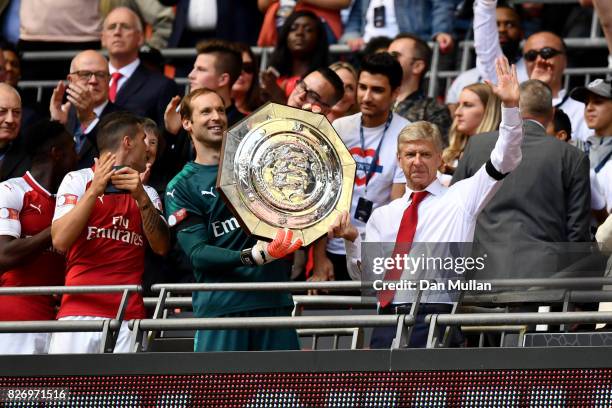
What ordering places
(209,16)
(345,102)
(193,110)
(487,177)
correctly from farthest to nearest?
1. (209,16)
2. (345,102)
3. (193,110)
4. (487,177)

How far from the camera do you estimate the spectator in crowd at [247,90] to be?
12.1 m

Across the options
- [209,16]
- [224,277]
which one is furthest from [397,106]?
[224,277]

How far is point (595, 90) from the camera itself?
1080cm

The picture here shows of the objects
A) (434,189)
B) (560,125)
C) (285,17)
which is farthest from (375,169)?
(285,17)


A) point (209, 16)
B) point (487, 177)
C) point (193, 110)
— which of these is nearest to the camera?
point (487, 177)

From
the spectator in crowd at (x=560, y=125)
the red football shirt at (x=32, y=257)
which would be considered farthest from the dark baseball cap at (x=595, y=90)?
the red football shirt at (x=32, y=257)

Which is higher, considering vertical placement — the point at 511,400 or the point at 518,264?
the point at 518,264

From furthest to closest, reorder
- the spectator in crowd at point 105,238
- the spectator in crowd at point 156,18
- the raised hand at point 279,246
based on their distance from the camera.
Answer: the spectator in crowd at point 156,18 → the spectator in crowd at point 105,238 → the raised hand at point 279,246

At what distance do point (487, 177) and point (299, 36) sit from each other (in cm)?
483

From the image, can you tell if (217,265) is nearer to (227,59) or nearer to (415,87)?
(227,59)

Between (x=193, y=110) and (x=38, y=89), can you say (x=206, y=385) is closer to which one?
(x=193, y=110)

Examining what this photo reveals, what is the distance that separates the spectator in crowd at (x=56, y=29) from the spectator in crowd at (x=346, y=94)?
10.7 ft

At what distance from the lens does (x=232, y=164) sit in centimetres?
789

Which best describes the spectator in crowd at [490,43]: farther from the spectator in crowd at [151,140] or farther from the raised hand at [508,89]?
the raised hand at [508,89]
